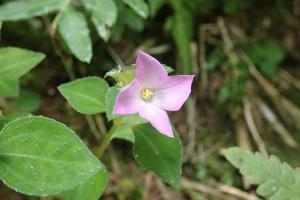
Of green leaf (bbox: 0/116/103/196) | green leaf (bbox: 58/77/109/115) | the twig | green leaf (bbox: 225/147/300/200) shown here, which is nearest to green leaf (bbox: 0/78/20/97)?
green leaf (bbox: 58/77/109/115)

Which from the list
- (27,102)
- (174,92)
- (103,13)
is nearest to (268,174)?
(174,92)

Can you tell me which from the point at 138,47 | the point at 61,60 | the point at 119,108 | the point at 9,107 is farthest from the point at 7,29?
the point at 119,108

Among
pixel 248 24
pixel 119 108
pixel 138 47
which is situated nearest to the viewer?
pixel 119 108

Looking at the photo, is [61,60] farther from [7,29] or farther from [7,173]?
[7,173]

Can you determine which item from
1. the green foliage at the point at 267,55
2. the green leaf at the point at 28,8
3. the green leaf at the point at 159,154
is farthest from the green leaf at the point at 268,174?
the green foliage at the point at 267,55

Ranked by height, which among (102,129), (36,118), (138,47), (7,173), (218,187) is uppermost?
(36,118)

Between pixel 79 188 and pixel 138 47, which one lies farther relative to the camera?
pixel 138 47

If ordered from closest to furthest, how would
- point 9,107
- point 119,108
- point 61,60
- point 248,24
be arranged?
point 119,108, point 9,107, point 61,60, point 248,24

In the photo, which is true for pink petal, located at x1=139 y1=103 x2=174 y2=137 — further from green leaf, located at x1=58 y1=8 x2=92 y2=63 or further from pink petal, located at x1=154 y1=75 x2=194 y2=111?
green leaf, located at x1=58 y1=8 x2=92 y2=63
